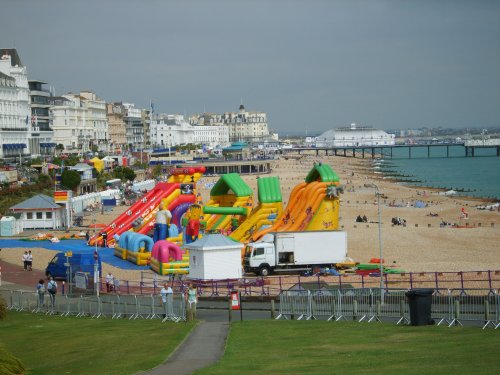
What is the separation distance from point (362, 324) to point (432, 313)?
1.62 meters

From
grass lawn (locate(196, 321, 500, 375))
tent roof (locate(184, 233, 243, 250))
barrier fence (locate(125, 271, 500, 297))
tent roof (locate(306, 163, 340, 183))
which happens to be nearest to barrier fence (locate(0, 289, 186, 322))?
barrier fence (locate(125, 271, 500, 297))

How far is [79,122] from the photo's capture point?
150750mm

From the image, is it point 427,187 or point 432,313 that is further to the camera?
point 427,187

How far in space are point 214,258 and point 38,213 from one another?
2632cm

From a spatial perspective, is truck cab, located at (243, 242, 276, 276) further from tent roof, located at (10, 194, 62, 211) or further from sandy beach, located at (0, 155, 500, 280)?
tent roof, located at (10, 194, 62, 211)

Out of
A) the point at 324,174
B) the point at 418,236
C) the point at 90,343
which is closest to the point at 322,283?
the point at 324,174

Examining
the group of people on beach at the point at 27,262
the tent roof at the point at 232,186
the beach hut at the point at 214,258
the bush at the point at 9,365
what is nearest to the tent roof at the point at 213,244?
the beach hut at the point at 214,258

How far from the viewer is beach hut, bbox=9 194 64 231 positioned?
190ft

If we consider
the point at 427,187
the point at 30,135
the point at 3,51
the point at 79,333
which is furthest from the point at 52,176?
the point at 79,333

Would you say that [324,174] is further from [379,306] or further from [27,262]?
[379,306]

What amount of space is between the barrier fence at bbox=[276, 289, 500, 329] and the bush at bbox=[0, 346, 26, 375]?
7.87 meters

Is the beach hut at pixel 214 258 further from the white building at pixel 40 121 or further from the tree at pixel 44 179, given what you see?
the white building at pixel 40 121

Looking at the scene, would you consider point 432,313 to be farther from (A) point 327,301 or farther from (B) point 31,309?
(B) point 31,309

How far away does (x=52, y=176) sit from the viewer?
8375 centimetres
